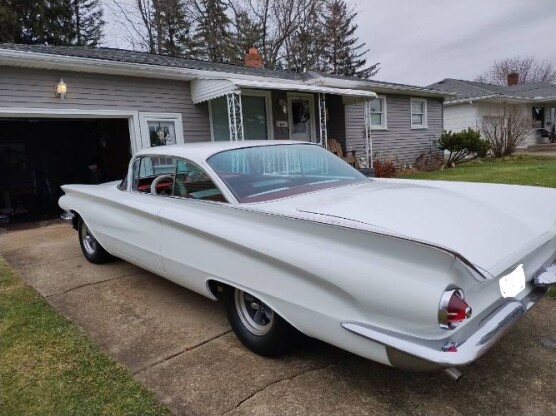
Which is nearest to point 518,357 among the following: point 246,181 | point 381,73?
point 246,181

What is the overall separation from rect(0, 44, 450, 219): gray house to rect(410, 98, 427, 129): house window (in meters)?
0.04

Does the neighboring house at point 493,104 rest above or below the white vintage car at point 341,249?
above

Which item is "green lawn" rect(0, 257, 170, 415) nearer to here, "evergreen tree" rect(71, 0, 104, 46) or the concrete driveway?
the concrete driveway

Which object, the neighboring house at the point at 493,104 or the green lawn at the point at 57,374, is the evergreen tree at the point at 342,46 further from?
the green lawn at the point at 57,374

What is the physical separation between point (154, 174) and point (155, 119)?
6167 mm

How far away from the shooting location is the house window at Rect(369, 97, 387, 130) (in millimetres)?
15172

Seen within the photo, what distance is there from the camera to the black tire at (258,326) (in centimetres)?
254

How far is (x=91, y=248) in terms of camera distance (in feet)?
16.4

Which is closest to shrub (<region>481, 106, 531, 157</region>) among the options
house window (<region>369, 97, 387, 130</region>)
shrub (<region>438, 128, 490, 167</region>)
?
shrub (<region>438, 128, 490, 167</region>)

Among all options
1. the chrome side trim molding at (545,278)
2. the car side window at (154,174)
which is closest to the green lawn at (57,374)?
the car side window at (154,174)

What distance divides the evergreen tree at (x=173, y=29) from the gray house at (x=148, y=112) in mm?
14955

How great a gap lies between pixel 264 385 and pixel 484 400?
1214 millimetres

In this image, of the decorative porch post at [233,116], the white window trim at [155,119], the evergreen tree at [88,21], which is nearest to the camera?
the decorative porch post at [233,116]

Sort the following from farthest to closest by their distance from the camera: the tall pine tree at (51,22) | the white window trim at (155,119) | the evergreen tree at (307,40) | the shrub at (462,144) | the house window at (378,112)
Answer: the evergreen tree at (307,40) → the tall pine tree at (51,22) → the shrub at (462,144) → the house window at (378,112) → the white window trim at (155,119)
